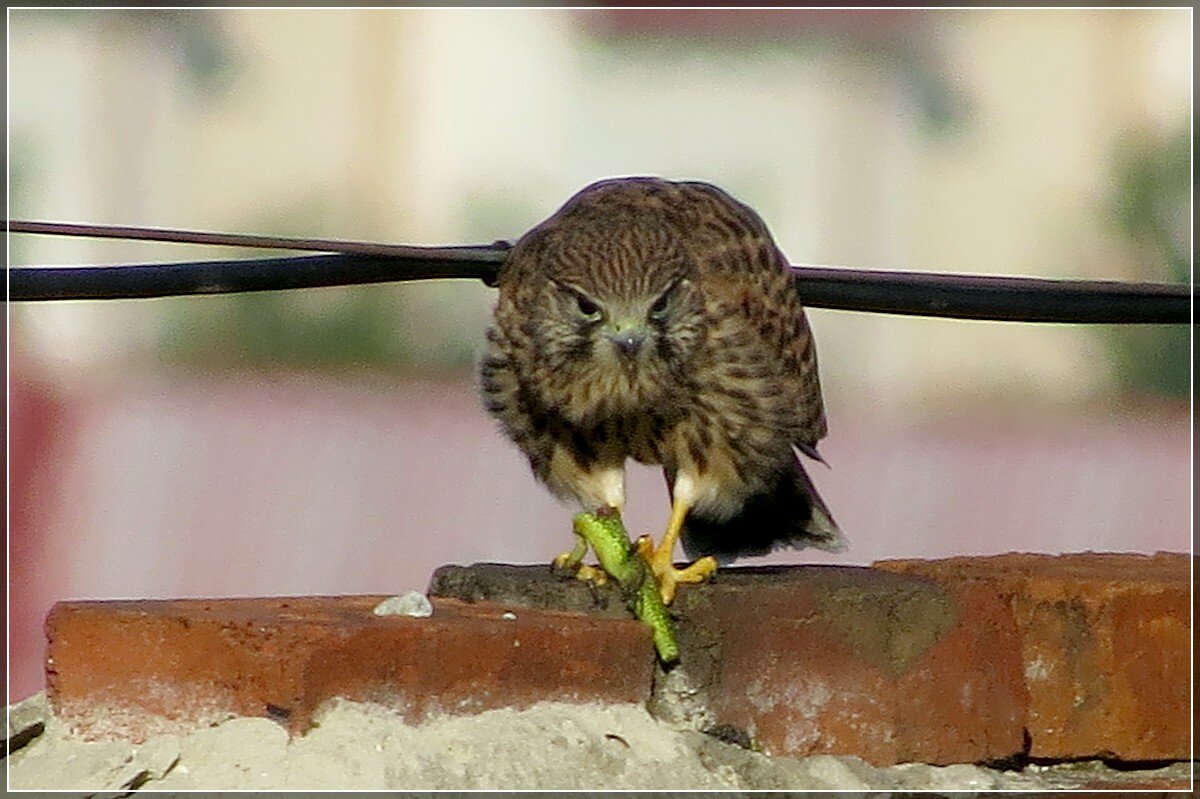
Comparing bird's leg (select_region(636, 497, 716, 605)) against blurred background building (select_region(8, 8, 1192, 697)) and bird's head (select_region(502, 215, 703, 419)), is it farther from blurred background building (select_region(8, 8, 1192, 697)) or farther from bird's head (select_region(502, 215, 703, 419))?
blurred background building (select_region(8, 8, 1192, 697))

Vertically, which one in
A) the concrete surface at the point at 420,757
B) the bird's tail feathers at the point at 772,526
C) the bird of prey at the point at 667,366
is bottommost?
the concrete surface at the point at 420,757

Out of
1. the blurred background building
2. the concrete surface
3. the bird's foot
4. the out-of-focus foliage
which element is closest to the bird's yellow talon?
the bird's foot

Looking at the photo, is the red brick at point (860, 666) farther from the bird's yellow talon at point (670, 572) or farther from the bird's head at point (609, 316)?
the bird's head at point (609, 316)

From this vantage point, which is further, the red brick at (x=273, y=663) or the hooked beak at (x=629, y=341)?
the hooked beak at (x=629, y=341)

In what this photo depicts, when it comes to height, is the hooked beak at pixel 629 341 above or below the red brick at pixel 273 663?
above

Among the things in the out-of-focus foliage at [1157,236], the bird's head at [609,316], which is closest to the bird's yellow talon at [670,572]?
the bird's head at [609,316]

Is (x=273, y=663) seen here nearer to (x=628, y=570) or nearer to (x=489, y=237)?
(x=628, y=570)

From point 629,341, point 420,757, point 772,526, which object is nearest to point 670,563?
point 629,341
